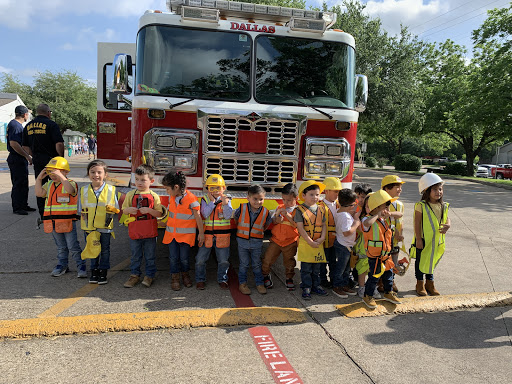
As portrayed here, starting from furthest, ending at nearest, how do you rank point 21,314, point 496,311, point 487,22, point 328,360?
point 487,22 < point 496,311 < point 21,314 < point 328,360

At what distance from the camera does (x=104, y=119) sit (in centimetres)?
788

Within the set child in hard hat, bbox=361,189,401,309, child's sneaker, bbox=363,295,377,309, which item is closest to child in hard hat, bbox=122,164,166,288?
child in hard hat, bbox=361,189,401,309

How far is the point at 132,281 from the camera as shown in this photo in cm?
438

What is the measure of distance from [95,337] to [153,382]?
2.72ft

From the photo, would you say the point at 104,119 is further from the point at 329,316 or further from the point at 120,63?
the point at 329,316

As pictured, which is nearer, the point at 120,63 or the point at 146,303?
the point at 146,303

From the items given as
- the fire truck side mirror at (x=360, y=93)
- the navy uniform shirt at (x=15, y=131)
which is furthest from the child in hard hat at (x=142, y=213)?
the navy uniform shirt at (x=15, y=131)

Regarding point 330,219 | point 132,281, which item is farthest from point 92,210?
point 330,219

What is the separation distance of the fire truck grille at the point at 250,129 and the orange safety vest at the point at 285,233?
100 centimetres

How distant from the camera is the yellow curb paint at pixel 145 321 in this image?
322cm

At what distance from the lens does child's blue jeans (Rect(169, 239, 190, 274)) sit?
4.36 meters

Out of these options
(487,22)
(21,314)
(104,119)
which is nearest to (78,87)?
(487,22)

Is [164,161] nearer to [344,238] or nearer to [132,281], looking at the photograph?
[132,281]

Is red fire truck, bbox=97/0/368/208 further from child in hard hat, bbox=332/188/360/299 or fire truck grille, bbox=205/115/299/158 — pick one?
child in hard hat, bbox=332/188/360/299
